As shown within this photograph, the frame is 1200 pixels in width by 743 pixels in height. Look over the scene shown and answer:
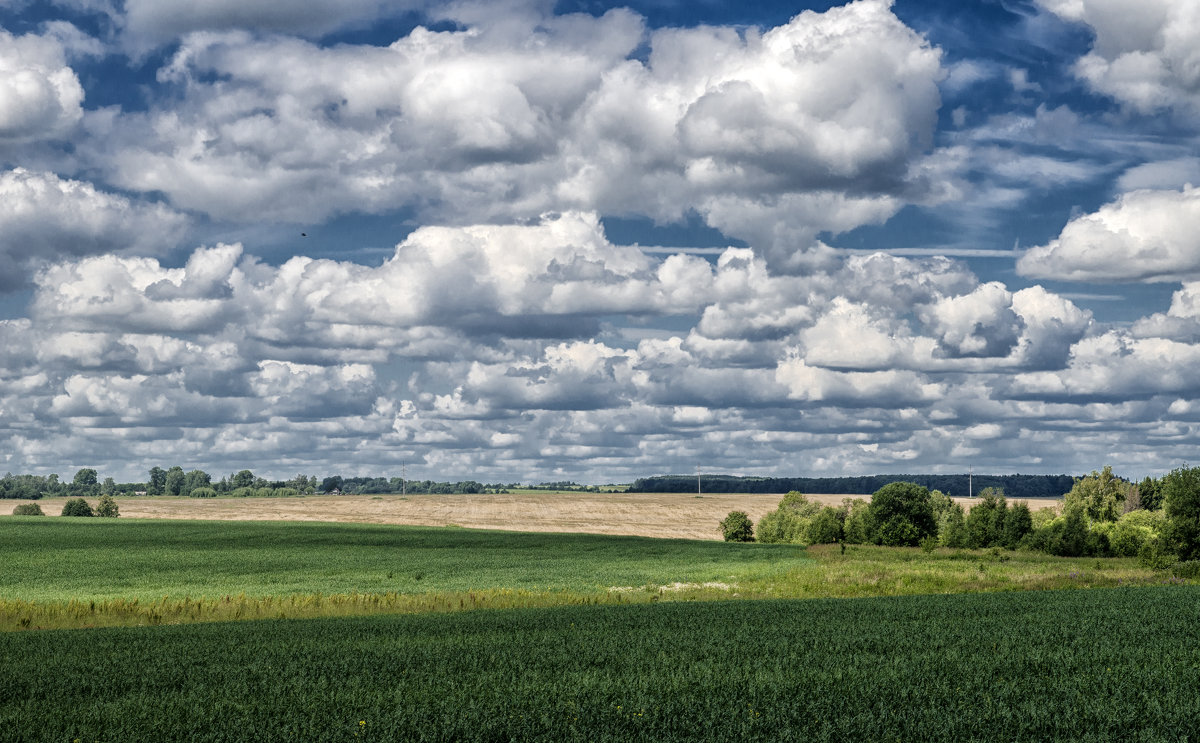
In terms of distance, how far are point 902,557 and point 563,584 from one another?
39.5 m

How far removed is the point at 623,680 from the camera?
18.7 meters

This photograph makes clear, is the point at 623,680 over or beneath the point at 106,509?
over

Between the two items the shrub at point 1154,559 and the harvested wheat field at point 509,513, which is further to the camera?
the harvested wheat field at point 509,513

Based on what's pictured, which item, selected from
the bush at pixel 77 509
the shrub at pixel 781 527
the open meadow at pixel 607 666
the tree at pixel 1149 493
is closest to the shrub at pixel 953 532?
the shrub at pixel 781 527

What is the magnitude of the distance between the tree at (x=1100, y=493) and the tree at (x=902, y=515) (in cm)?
3012

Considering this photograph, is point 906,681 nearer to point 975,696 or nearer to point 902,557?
point 975,696

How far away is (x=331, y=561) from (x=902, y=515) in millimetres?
69298

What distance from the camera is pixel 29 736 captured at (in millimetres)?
14883

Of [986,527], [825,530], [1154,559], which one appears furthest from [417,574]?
[986,527]

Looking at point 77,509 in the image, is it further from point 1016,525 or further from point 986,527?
point 1016,525

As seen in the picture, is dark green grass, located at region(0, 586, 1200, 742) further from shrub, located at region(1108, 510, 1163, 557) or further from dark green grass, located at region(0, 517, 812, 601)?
shrub, located at region(1108, 510, 1163, 557)

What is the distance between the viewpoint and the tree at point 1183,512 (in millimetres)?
81562

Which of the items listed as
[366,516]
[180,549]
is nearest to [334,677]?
[180,549]

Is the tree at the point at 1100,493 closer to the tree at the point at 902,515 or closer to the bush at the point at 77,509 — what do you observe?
the tree at the point at 902,515
